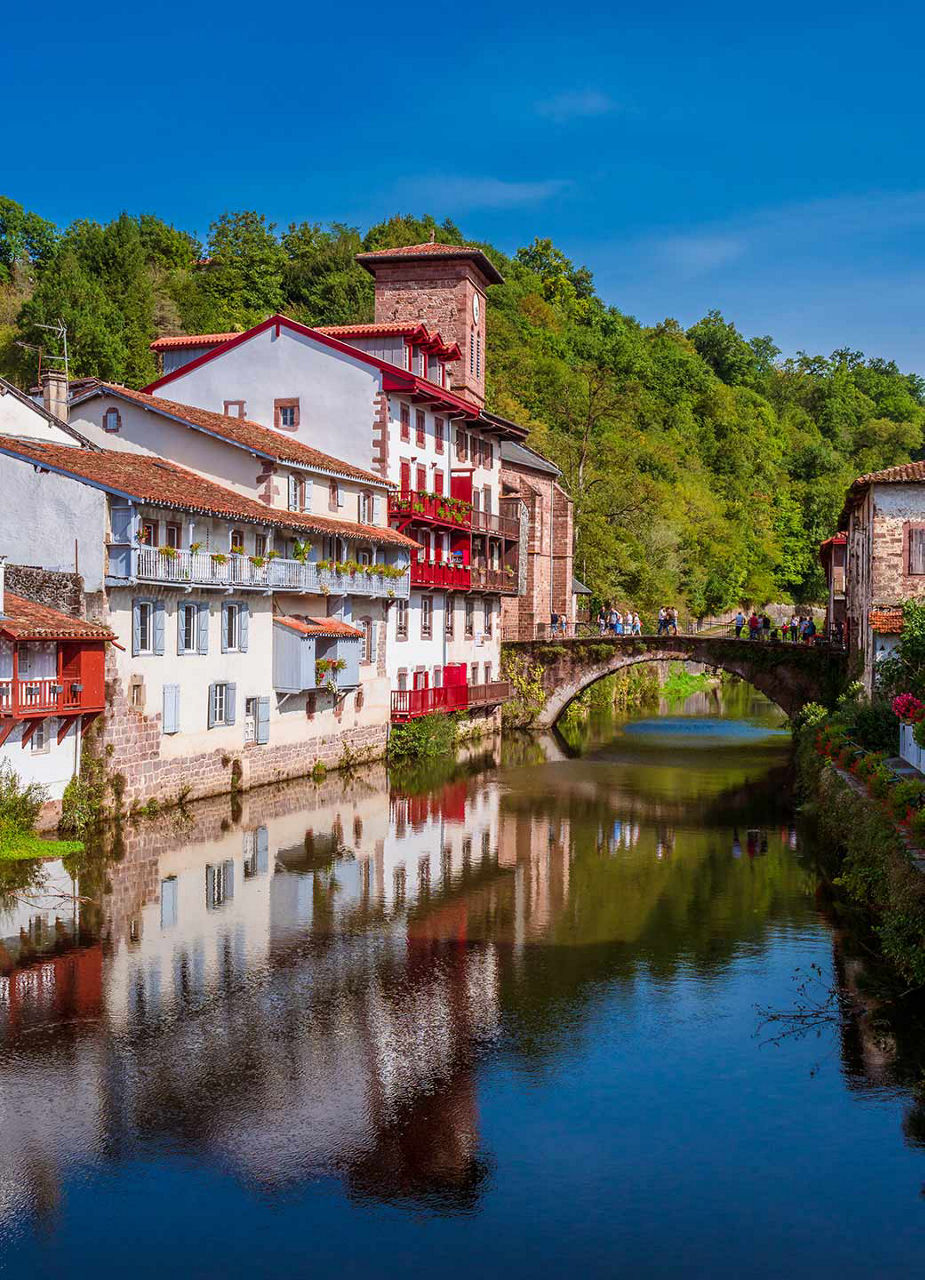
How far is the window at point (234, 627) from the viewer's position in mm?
39656

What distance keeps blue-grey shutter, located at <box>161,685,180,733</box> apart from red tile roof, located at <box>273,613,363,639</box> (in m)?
6.60

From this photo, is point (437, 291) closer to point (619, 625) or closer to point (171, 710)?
point (619, 625)

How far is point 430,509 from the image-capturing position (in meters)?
54.8

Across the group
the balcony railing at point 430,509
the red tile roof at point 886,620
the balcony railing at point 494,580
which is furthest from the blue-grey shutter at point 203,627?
the balcony railing at point 494,580

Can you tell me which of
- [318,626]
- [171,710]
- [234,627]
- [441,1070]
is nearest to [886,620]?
[318,626]

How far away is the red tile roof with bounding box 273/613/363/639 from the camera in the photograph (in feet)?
→ 140

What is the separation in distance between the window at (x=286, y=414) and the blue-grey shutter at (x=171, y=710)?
60.1ft

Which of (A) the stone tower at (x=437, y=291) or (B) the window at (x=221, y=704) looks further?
(A) the stone tower at (x=437, y=291)

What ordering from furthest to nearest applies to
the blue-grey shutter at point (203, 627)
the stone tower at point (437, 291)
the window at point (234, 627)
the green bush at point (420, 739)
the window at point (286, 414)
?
the stone tower at point (437, 291)
the window at point (286, 414)
the green bush at point (420, 739)
the window at point (234, 627)
the blue-grey shutter at point (203, 627)

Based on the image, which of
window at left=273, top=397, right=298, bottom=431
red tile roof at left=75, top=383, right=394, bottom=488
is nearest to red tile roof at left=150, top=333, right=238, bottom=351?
window at left=273, top=397, right=298, bottom=431

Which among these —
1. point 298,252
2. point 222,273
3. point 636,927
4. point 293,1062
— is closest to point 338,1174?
point 293,1062

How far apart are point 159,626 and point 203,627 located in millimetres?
2822

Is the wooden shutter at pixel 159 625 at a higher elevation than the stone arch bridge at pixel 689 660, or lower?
higher

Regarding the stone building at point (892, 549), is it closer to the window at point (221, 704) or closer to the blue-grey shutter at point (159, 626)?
the window at point (221, 704)
